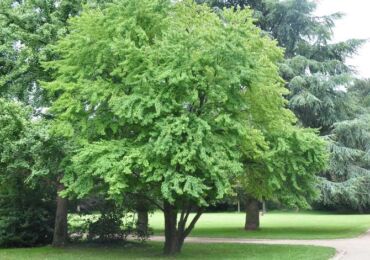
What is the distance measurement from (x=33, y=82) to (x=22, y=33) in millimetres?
2132

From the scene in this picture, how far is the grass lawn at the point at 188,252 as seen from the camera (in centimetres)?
1779

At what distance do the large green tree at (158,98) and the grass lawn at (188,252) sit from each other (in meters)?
2.36

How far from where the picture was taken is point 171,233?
19.2 metres

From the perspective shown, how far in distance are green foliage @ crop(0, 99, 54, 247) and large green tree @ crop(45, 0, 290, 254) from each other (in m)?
2.67

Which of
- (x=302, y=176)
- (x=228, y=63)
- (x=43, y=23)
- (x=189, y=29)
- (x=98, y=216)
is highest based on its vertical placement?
(x=43, y=23)

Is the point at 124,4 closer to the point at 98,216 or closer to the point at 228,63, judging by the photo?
the point at 228,63

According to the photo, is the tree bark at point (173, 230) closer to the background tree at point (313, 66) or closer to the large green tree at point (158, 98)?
the large green tree at point (158, 98)

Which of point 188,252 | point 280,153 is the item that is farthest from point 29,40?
point 280,153

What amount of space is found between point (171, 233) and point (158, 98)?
583 cm

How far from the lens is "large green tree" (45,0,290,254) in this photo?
15.6 metres

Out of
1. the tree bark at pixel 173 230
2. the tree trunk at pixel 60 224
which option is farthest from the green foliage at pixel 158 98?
the tree trunk at pixel 60 224

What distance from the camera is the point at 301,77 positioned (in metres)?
29.9

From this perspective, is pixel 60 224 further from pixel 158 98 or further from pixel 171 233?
pixel 158 98

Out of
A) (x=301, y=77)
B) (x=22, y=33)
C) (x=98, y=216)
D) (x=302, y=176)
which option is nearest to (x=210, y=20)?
(x=302, y=176)
